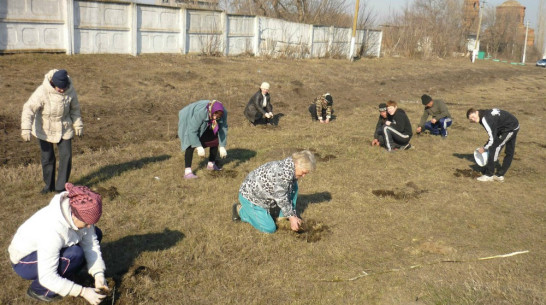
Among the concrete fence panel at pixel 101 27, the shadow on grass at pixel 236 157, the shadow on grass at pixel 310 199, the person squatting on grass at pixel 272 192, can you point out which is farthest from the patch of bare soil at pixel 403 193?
the concrete fence panel at pixel 101 27

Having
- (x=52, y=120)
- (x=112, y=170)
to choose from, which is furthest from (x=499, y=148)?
(x=52, y=120)

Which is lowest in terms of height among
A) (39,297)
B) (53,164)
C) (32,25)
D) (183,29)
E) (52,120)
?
(39,297)

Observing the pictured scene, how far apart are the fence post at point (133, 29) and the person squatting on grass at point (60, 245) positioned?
51.1 feet

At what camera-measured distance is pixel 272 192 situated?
5434mm

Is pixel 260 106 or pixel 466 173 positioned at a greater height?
pixel 260 106

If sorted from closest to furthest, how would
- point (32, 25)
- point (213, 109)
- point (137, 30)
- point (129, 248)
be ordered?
point (129, 248)
point (213, 109)
point (32, 25)
point (137, 30)

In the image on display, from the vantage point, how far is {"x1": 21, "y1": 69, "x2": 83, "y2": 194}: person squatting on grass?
6.09 meters

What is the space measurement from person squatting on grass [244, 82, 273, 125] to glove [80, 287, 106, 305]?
28.3 ft

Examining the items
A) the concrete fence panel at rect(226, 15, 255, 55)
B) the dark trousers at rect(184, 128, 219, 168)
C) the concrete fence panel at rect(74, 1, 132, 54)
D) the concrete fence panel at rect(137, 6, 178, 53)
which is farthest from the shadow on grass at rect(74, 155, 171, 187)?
the concrete fence panel at rect(226, 15, 255, 55)

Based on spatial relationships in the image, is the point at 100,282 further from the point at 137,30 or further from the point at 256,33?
the point at 256,33

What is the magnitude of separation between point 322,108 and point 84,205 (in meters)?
10.4

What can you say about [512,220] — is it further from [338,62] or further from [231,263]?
[338,62]

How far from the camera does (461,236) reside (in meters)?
6.02

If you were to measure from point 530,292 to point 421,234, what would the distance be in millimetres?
1551
